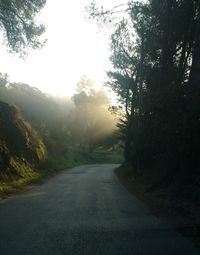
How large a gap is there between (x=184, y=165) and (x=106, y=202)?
402 cm

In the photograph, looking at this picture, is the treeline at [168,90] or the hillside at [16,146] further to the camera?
the hillside at [16,146]

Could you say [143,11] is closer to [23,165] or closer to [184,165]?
[184,165]

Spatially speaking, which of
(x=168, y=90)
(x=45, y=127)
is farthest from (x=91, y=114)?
(x=168, y=90)

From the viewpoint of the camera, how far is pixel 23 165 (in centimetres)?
3309

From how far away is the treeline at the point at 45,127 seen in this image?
112ft

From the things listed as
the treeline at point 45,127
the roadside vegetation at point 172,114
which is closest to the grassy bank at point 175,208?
the roadside vegetation at point 172,114

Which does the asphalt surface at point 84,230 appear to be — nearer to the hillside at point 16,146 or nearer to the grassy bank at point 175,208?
the grassy bank at point 175,208

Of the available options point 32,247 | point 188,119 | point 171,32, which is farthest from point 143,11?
point 32,247

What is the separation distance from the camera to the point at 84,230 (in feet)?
36.0

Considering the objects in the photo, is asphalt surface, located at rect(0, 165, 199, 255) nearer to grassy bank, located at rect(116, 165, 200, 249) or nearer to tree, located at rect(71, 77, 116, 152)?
grassy bank, located at rect(116, 165, 200, 249)

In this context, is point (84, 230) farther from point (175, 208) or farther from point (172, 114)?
point (172, 114)

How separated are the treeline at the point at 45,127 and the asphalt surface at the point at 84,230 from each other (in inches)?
398

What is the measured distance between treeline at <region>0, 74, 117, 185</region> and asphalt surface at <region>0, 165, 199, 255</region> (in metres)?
10.1

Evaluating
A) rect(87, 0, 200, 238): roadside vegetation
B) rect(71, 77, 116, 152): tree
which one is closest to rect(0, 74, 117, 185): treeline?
rect(71, 77, 116, 152): tree
